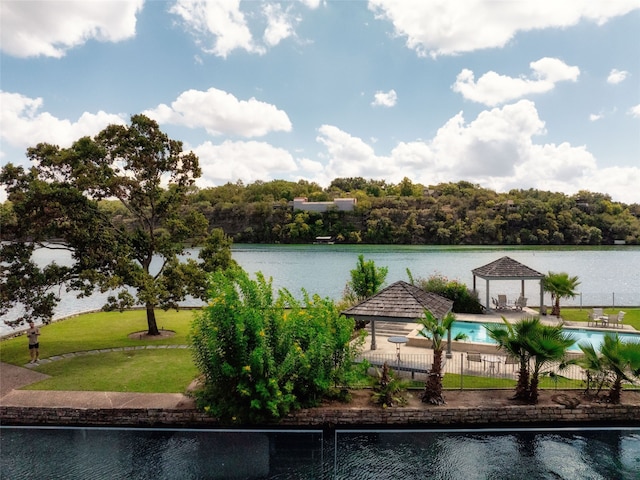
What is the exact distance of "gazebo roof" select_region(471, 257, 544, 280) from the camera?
21578mm

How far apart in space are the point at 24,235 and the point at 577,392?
17.4 m

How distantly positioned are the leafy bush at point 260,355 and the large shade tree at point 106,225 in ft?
19.2

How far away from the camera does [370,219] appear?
92.9 metres

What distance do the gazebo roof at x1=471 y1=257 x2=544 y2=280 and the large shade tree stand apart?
1224cm

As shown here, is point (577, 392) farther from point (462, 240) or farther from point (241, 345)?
point (462, 240)

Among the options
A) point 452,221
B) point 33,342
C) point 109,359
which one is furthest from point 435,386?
point 452,221

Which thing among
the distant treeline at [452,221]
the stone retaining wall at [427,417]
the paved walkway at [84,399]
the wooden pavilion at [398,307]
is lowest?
the stone retaining wall at [427,417]

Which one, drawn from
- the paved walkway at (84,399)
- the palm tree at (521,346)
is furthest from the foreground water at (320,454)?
the palm tree at (521,346)

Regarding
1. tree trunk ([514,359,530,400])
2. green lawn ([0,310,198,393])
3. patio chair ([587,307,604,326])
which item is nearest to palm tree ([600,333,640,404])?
tree trunk ([514,359,530,400])

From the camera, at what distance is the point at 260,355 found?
1055cm

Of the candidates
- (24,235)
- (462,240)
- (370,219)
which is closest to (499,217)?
(462,240)

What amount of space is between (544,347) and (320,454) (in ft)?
19.1

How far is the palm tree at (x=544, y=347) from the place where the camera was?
11.1 meters

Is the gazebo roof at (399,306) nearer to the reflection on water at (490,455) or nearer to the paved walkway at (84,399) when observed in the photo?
the reflection on water at (490,455)
